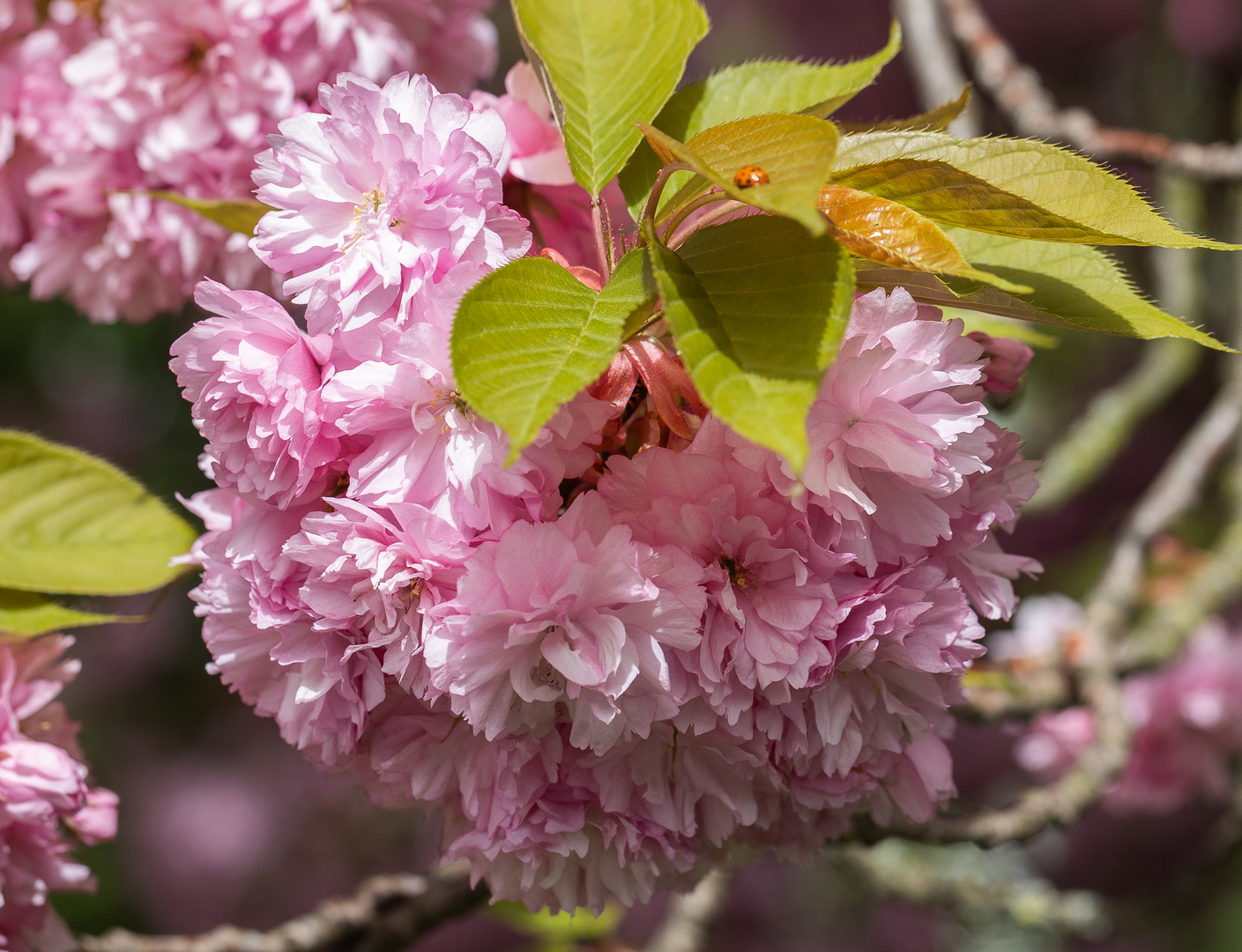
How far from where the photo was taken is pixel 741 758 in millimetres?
538

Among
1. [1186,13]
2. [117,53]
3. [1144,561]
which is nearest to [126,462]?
[117,53]

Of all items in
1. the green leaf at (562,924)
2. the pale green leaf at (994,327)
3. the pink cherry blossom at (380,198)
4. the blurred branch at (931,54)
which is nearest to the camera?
the pink cherry blossom at (380,198)

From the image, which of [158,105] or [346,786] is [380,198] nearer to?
[158,105]

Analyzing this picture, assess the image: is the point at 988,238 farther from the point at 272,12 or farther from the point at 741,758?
the point at 272,12

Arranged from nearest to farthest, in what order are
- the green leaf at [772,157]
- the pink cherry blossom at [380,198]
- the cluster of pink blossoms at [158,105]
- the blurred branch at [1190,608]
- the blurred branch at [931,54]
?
the green leaf at [772,157]
the pink cherry blossom at [380,198]
the cluster of pink blossoms at [158,105]
the blurred branch at [1190,608]
the blurred branch at [931,54]

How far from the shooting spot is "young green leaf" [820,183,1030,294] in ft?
1.51

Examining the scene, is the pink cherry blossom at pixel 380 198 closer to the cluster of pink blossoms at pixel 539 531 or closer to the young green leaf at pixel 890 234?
the cluster of pink blossoms at pixel 539 531

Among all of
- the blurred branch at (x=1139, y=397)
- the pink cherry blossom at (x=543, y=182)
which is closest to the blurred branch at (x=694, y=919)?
the blurred branch at (x=1139, y=397)

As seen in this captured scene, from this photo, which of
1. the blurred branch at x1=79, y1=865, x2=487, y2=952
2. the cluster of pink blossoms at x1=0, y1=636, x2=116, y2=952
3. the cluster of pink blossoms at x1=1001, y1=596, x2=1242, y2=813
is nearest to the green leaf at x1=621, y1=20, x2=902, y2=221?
the cluster of pink blossoms at x1=0, y1=636, x2=116, y2=952

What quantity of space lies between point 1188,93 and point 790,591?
2364 millimetres

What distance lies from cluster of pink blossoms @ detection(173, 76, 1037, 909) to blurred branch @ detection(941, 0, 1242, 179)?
1.04 metres

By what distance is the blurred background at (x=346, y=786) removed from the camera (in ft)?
8.10

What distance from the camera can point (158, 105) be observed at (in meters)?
0.88

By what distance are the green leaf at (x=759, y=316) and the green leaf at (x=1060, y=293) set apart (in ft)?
0.30
